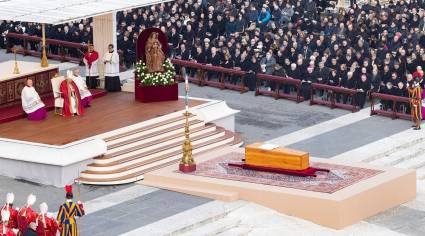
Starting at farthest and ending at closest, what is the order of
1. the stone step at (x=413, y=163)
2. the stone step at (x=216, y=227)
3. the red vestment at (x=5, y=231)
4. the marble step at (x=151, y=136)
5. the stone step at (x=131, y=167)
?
the stone step at (x=413, y=163) → the marble step at (x=151, y=136) → the stone step at (x=131, y=167) → the stone step at (x=216, y=227) → the red vestment at (x=5, y=231)

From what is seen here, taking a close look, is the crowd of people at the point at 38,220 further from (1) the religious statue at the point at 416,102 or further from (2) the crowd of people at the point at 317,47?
(2) the crowd of people at the point at 317,47

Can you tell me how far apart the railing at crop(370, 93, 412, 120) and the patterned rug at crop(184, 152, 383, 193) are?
22.2 ft

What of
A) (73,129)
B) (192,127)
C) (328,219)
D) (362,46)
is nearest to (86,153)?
(73,129)

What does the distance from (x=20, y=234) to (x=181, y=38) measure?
20773 millimetres

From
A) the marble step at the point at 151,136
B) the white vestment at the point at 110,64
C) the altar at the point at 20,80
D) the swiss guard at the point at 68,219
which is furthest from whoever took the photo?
the white vestment at the point at 110,64

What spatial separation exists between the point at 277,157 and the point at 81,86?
7010mm

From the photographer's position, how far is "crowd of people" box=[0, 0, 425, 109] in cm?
4259

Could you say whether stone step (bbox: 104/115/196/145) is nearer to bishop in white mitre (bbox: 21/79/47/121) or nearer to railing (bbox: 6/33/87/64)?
bishop in white mitre (bbox: 21/79/47/121)

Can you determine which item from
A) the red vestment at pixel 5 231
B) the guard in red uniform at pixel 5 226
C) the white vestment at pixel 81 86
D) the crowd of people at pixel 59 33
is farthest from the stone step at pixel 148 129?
the crowd of people at pixel 59 33

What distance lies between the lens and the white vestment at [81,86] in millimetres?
37628

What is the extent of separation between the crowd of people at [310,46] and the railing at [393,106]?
0.39m

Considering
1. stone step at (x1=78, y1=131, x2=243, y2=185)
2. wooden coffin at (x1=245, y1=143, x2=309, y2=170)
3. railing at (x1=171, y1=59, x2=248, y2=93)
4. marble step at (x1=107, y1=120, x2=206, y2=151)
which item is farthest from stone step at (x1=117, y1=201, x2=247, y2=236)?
A: railing at (x1=171, y1=59, x2=248, y2=93)

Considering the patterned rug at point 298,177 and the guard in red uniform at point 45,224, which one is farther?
the patterned rug at point 298,177

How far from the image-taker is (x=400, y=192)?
33.4 metres
